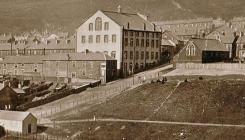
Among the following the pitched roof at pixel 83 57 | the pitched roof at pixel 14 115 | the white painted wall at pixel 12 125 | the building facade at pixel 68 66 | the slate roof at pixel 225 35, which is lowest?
the white painted wall at pixel 12 125

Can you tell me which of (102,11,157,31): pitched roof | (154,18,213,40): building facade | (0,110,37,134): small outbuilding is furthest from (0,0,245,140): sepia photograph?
(154,18,213,40): building facade

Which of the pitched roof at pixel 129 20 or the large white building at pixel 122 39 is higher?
the pitched roof at pixel 129 20

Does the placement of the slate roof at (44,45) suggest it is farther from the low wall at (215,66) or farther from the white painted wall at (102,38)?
the low wall at (215,66)

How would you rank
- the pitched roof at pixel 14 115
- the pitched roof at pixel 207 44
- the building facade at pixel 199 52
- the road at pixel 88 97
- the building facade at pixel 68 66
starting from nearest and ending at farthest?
the pitched roof at pixel 14 115
the road at pixel 88 97
the building facade at pixel 199 52
the pitched roof at pixel 207 44
the building facade at pixel 68 66

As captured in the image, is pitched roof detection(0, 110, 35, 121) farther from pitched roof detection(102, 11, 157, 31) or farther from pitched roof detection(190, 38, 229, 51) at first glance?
pitched roof detection(190, 38, 229, 51)

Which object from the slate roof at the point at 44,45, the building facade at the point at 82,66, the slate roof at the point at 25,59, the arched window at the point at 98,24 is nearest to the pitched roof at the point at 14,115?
the building facade at the point at 82,66

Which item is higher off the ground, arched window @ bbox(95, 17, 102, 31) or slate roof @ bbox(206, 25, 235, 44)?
arched window @ bbox(95, 17, 102, 31)

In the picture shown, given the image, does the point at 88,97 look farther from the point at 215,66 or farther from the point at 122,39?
the point at 215,66

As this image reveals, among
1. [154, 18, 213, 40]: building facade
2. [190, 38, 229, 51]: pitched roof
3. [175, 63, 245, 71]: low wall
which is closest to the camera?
[175, 63, 245, 71]: low wall
